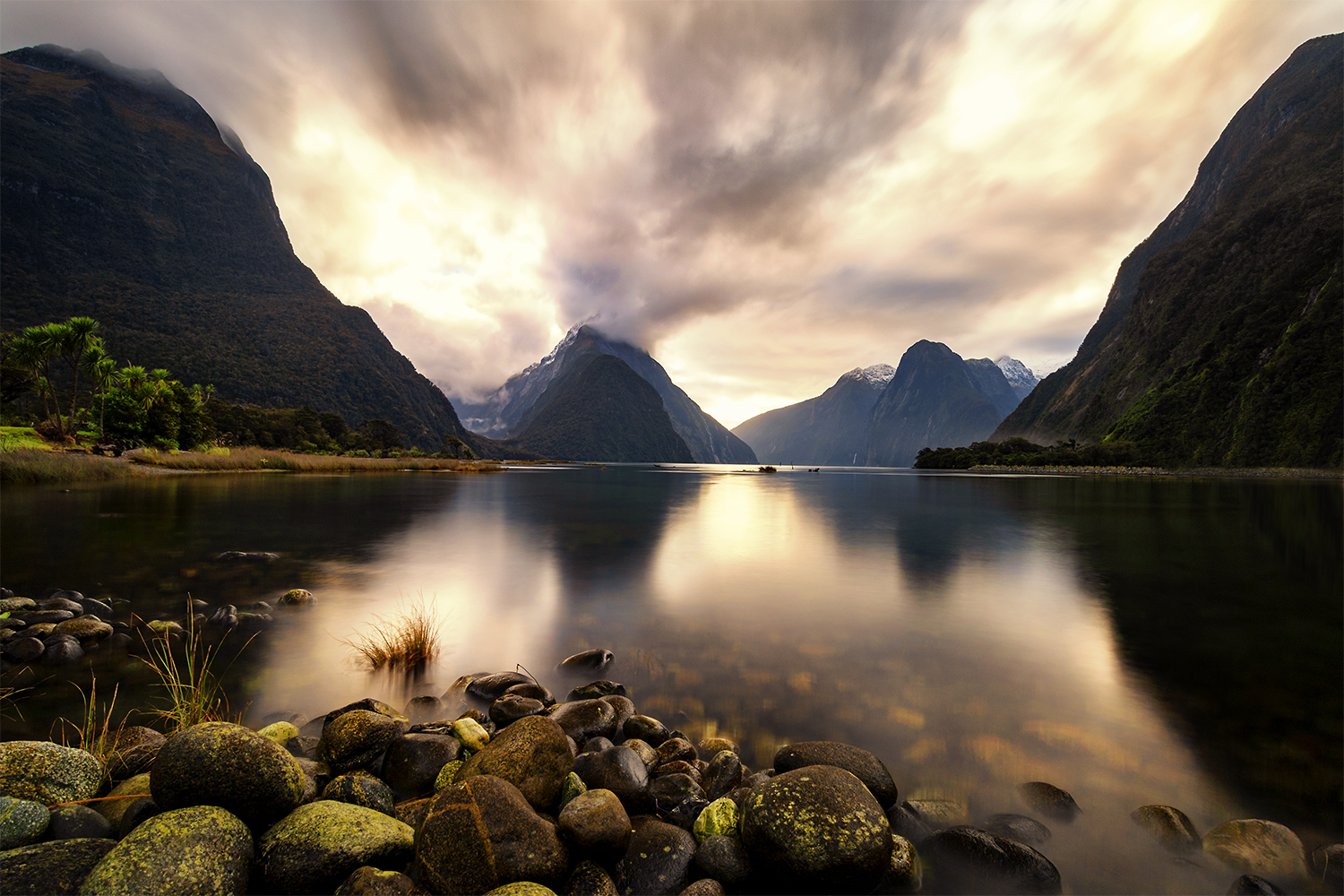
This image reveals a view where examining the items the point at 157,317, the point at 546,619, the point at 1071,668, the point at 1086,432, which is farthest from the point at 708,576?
the point at 1086,432

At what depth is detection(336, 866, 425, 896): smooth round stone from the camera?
347cm

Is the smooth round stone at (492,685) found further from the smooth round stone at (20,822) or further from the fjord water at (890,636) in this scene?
the smooth round stone at (20,822)

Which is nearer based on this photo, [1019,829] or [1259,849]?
[1259,849]

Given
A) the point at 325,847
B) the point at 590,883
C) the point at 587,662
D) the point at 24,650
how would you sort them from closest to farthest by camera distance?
the point at 325,847
the point at 590,883
the point at 24,650
the point at 587,662

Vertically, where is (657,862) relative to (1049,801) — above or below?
above

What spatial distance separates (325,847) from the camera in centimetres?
374

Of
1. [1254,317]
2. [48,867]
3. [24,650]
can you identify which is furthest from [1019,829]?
[1254,317]

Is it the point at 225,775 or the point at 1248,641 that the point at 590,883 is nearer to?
the point at 225,775

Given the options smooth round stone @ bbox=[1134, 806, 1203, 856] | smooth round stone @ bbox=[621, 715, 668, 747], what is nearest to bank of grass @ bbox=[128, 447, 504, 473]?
smooth round stone @ bbox=[621, 715, 668, 747]

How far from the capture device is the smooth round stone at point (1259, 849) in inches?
175

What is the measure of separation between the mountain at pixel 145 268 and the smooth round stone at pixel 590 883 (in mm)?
167008

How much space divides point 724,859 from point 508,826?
6.03ft

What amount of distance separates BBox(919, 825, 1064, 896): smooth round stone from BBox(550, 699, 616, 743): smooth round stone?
147 inches

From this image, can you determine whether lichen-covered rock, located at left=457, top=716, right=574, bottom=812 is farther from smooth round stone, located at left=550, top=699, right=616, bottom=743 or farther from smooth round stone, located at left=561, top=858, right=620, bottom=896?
smooth round stone, located at left=550, top=699, right=616, bottom=743
